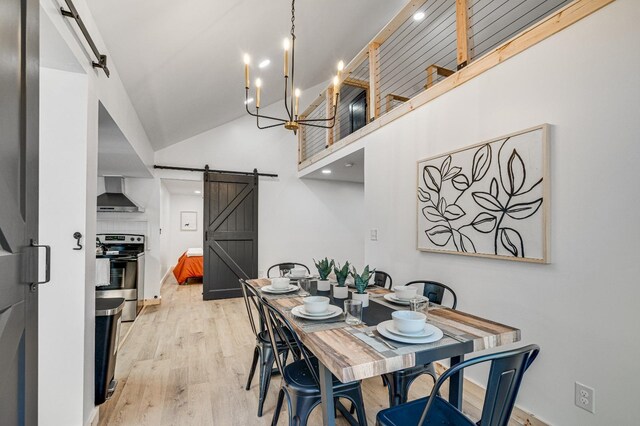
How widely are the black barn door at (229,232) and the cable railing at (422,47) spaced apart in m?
1.31

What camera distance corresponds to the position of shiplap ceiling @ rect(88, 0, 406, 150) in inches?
87.2

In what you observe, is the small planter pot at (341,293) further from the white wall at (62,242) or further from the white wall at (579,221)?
the white wall at (62,242)

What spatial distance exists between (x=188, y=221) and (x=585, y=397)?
8391mm

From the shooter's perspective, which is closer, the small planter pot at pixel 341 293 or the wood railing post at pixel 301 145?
the small planter pot at pixel 341 293

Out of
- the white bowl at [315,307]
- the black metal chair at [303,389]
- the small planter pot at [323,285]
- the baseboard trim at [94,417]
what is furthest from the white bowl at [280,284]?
the baseboard trim at [94,417]

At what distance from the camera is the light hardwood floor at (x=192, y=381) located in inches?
80.3

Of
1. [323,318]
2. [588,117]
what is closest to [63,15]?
[323,318]

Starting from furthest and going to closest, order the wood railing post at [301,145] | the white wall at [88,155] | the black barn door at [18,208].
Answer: the wood railing post at [301,145]
the white wall at [88,155]
the black barn door at [18,208]

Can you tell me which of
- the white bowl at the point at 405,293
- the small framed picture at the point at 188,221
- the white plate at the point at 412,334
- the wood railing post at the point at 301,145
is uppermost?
the wood railing post at the point at 301,145

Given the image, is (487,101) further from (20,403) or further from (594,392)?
(20,403)

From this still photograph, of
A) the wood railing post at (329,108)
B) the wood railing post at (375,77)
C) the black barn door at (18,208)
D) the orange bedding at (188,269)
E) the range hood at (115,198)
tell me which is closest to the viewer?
the black barn door at (18,208)

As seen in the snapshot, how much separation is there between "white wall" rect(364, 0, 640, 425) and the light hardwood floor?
0.70 metres

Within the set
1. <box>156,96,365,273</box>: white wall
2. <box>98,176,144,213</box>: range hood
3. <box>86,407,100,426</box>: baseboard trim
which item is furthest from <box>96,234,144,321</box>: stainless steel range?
<box>86,407,100,426</box>: baseboard trim

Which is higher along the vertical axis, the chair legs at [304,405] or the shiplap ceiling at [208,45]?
the shiplap ceiling at [208,45]
